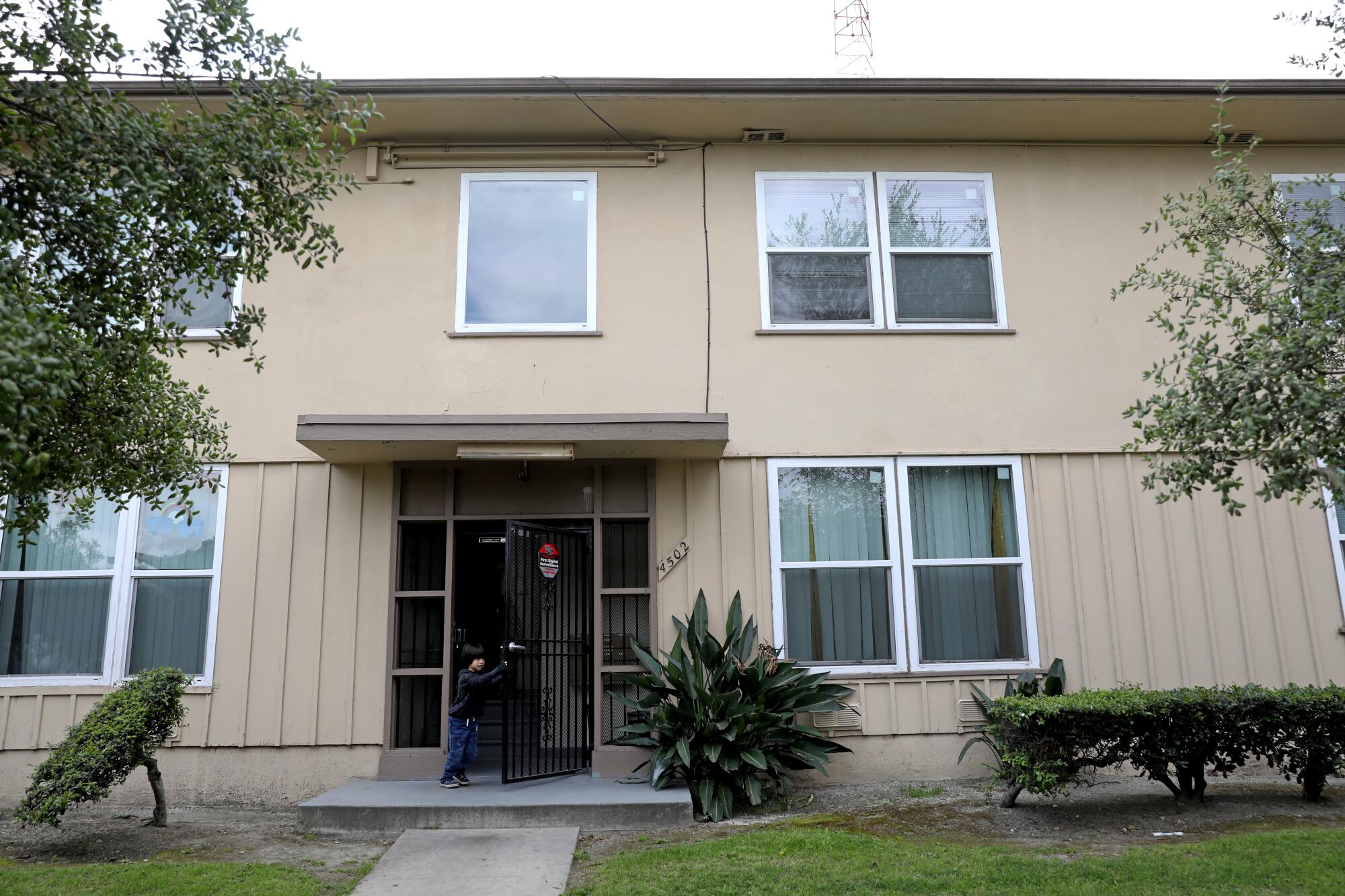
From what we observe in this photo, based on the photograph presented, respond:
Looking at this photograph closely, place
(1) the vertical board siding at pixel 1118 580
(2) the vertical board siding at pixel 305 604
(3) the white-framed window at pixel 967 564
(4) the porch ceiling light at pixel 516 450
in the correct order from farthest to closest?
1. (3) the white-framed window at pixel 967 564
2. (1) the vertical board siding at pixel 1118 580
3. (2) the vertical board siding at pixel 305 604
4. (4) the porch ceiling light at pixel 516 450

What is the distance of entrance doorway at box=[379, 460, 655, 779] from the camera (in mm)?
8227

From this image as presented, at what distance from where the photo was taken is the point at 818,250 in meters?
9.26

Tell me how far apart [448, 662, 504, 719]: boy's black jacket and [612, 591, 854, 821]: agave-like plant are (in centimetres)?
100

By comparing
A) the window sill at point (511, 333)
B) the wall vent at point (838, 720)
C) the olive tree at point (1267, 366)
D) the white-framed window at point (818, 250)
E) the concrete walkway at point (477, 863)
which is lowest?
the concrete walkway at point (477, 863)

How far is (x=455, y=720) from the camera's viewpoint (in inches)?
307

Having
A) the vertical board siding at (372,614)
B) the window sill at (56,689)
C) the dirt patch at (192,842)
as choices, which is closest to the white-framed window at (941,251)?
the vertical board siding at (372,614)

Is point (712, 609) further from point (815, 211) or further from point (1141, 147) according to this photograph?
point (1141, 147)

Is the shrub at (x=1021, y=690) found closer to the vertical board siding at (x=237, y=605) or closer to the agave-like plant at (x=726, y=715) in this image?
the agave-like plant at (x=726, y=715)

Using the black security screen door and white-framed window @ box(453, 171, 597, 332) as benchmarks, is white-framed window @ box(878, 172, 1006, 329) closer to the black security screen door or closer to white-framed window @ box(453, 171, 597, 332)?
white-framed window @ box(453, 171, 597, 332)

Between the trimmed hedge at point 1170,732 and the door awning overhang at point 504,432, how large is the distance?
10.4 feet

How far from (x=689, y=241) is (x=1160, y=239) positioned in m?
4.48

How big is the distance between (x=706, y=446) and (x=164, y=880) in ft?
15.7

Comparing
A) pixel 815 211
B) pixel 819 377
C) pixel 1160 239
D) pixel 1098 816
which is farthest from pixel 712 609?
pixel 1160 239

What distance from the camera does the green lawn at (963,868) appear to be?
534 cm
